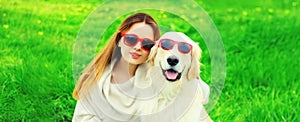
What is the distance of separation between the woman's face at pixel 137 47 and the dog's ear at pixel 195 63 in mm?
149

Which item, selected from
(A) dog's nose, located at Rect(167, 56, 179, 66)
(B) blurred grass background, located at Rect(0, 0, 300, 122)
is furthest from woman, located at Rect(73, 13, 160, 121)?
(B) blurred grass background, located at Rect(0, 0, 300, 122)

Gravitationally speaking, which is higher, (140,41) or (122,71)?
(140,41)

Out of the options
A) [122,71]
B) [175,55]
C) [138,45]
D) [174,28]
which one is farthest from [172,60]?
[174,28]

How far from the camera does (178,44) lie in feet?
6.98

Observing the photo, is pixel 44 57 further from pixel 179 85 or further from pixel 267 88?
pixel 179 85

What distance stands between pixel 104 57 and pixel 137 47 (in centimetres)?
17

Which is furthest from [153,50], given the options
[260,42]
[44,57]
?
[260,42]

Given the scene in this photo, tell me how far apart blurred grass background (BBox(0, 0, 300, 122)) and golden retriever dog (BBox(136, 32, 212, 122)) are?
30 cm

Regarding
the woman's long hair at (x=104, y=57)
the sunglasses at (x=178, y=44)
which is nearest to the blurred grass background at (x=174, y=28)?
the woman's long hair at (x=104, y=57)

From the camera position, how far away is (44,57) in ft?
11.5

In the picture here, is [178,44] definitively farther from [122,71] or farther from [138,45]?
[122,71]

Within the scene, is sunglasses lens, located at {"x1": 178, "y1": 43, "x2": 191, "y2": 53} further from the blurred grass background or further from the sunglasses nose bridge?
the blurred grass background

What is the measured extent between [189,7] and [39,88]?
121 centimetres

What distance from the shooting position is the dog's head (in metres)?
2.12
